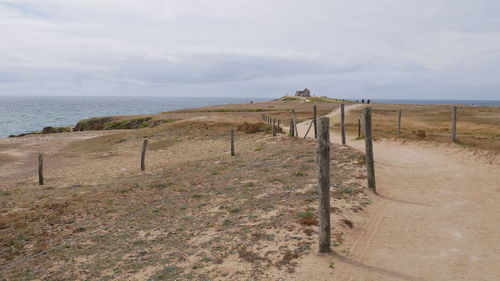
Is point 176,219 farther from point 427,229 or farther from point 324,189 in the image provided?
point 427,229

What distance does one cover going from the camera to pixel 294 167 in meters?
17.2

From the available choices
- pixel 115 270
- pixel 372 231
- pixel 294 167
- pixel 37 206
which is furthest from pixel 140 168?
pixel 372 231

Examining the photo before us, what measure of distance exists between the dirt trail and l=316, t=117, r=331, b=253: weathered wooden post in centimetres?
41

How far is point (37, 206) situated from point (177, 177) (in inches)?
248

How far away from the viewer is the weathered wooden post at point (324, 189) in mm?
8250

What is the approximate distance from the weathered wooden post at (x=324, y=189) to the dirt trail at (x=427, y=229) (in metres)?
0.41

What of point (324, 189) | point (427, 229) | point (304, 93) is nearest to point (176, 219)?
point (324, 189)

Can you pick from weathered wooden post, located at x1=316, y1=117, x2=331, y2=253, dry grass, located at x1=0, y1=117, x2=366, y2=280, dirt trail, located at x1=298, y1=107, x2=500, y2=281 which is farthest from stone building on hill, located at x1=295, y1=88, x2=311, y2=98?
weathered wooden post, located at x1=316, y1=117, x2=331, y2=253

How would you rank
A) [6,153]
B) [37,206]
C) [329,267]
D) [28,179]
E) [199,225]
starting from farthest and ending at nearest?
[6,153]
[28,179]
[37,206]
[199,225]
[329,267]

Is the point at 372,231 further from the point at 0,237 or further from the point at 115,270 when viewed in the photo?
the point at 0,237

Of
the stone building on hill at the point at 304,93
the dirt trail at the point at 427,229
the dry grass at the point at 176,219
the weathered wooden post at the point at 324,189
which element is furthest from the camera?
the stone building on hill at the point at 304,93

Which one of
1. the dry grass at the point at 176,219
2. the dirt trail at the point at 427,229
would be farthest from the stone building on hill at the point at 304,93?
the dirt trail at the point at 427,229

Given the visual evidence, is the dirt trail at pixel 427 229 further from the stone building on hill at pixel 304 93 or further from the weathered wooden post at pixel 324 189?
the stone building on hill at pixel 304 93

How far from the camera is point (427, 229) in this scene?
9680mm
